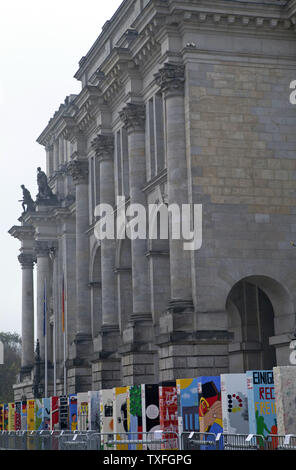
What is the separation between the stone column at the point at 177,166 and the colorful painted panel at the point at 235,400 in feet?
43.9

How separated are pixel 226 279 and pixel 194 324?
9.77ft

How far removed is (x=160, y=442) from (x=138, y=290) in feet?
82.9

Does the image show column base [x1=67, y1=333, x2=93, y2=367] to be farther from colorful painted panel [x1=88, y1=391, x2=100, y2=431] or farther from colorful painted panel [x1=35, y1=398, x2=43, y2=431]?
colorful painted panel [x1=88, y1=391, x2=100, y2=431]

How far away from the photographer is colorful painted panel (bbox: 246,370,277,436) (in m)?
29.5

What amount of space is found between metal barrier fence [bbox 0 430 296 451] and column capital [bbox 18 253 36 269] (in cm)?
5787

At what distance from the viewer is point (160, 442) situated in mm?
26391

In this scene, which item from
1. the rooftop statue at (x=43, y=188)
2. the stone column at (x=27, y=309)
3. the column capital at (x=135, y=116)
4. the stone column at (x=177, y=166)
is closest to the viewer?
the stone column at (x=177, y=166)

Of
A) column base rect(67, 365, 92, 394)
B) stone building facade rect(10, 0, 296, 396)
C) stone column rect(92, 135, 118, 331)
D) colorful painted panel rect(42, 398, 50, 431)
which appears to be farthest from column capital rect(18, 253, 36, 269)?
colorful painted panel rect(42, 398, 50, 431)

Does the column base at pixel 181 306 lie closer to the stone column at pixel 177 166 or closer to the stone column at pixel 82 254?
the stone column at pixel 177 166

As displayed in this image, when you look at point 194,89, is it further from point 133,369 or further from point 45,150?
point 45,150

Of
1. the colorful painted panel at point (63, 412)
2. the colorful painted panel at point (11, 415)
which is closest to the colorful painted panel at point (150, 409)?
the colorful painted panel at point (63, 412)

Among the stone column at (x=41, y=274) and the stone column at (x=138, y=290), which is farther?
the stone column at (x=41, y=274)

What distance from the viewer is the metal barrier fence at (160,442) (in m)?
23.7
